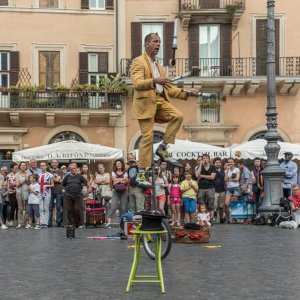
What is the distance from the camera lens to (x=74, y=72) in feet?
115

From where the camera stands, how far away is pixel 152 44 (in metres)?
9.80

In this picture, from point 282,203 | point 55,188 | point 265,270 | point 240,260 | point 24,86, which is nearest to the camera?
point 265,270

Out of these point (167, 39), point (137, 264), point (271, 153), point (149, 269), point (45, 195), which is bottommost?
point (149, 269)

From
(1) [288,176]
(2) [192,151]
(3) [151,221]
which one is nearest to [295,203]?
(1) [288,176]

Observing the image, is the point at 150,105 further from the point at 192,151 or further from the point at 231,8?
the point at 231,8

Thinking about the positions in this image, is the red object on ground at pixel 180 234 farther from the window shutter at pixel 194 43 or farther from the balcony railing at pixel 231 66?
the window shutter at pixel 194 43

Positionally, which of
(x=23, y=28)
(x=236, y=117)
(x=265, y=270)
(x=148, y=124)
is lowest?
(x=265, y=270)

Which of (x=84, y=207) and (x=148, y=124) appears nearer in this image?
(x=148, y=124)

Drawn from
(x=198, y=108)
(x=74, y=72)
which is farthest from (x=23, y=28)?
(x=198, y=108)

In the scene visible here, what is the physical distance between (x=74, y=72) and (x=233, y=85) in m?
6.98

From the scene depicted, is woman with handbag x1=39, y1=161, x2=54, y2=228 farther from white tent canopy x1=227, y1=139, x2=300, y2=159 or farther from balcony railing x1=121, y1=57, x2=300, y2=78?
balcony railing x1=121, y1=57, x2=300, y2=78

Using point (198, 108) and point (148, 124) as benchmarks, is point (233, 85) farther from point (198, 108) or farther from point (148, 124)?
point (148, 124)

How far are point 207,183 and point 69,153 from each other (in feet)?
23.2

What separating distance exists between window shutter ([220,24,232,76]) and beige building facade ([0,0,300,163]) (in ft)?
0.14
